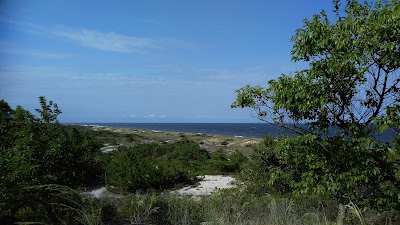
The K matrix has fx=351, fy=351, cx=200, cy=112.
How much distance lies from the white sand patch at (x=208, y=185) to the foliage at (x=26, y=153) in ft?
20.5

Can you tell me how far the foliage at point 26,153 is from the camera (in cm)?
568

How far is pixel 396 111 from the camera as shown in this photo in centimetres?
508

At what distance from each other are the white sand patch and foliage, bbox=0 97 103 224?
246 inches

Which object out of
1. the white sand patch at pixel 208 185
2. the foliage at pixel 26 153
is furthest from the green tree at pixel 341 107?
the white sand patch at pixel 208 185

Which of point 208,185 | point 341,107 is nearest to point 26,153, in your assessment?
point 341,107

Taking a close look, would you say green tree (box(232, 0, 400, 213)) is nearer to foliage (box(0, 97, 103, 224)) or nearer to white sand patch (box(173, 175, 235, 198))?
foliage (box(0, 97, 103, 224))

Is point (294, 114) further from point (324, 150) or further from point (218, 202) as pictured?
point (218, 202)

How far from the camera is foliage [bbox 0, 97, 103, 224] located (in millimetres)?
5684

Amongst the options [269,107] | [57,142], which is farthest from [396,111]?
[57,142]

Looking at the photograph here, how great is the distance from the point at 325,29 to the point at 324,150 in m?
1.98

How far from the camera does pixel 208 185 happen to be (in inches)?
632

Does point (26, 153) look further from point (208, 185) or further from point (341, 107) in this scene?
point (208, 185)

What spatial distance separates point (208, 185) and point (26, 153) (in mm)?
10439

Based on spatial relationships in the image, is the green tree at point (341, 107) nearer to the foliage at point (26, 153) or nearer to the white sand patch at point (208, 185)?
the foliage at point (26, 153)
